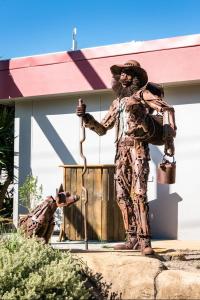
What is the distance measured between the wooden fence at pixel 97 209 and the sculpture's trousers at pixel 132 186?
2.88m

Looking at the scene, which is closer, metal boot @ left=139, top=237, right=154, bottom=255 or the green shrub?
the green shrub

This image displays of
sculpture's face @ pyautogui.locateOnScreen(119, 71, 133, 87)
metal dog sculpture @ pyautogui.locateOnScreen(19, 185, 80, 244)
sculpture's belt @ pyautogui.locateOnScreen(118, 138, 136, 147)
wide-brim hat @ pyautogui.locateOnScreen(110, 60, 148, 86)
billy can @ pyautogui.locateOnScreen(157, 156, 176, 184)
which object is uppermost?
wide-brim hat @ pyautogui.locateOnScreen(110, 60, 148, 86)

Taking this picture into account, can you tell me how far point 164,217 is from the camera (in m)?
8.70

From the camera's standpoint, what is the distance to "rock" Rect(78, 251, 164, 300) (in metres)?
3.84

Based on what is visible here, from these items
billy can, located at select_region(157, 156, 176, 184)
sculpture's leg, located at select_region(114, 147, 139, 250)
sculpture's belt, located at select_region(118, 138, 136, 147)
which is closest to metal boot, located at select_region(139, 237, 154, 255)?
sculpture's leg, located at select_region(114, 147, 139, 250)

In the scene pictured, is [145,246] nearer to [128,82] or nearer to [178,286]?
[178,286]

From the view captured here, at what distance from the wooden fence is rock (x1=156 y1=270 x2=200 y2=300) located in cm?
456

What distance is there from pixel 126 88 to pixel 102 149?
12.1ft

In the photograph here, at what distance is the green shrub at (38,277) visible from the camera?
11.1 ft

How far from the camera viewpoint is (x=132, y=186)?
5531 mm

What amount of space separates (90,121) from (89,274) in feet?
6.70

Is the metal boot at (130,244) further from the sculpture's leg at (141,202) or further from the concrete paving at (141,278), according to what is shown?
the concrete paving at (141,278)

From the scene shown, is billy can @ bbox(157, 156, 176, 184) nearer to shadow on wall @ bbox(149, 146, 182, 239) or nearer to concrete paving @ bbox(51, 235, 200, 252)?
concrete paving @ bbox(51, 235, 200, 252)

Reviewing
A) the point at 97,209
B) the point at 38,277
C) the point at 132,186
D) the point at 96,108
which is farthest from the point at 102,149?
the point at 38,277
